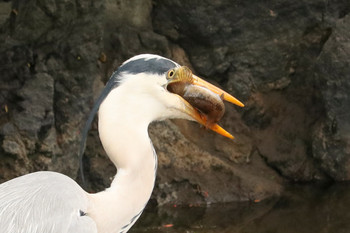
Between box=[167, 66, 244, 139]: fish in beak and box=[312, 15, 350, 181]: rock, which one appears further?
box=[312, 15, 350, 181]: rock

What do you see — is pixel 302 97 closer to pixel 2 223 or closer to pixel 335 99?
Answer: pixel 335 99

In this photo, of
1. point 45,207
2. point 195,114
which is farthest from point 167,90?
point 45,207

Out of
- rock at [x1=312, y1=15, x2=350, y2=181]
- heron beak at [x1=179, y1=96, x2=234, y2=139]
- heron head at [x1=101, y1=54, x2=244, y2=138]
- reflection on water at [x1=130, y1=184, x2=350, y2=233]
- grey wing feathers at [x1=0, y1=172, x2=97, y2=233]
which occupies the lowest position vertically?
reflection on water at [x1=130, y1=184, x2=350, y2=233]

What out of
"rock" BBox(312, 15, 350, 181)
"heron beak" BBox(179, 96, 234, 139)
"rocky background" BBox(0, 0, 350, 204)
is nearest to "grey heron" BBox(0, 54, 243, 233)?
"heron beak" BBox(179, 96, 234, 139)

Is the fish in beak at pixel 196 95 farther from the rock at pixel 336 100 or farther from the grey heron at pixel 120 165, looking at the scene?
the rock at pixel 336 100

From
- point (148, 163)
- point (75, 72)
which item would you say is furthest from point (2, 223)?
point (75, 72)

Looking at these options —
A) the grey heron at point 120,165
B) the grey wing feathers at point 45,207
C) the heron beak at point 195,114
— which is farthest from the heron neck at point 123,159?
the heron beak at point 195,114

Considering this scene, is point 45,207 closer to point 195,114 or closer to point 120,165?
point 120,165

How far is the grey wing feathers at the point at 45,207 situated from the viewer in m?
2.73

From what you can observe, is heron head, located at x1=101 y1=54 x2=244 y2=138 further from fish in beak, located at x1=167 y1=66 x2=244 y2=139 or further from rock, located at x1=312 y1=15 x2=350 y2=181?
rock, located at x1=312 y1=15 x2=350 y2=181

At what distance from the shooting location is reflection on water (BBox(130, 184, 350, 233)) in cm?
509

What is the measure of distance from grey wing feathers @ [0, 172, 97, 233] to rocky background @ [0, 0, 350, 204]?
2191 mm

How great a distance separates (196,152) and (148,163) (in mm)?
2898

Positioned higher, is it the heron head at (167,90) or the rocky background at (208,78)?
the heron head at (167,90)
